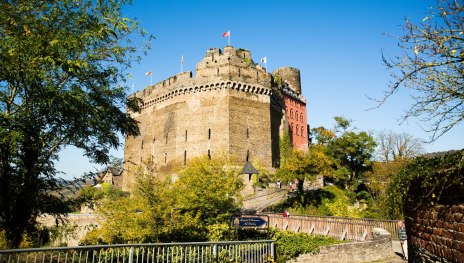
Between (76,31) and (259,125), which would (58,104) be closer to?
(76,31)

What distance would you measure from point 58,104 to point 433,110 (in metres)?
7.72

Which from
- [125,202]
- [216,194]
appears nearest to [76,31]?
[125,202]

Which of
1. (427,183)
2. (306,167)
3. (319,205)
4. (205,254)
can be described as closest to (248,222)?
(205,254)

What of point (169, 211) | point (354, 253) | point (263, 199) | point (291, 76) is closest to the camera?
point (354, 253)

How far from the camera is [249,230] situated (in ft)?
62.0

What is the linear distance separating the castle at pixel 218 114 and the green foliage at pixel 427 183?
98.4ft

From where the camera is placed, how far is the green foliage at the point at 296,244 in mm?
14328

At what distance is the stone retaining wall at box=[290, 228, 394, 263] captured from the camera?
536 inches

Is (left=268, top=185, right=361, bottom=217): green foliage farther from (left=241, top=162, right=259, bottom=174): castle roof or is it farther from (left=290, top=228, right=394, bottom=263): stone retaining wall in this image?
(left=290, top=228, right=394, bottom=263): stone retaining wall

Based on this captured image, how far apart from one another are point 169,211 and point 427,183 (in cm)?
1365

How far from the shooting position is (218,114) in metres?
39.3

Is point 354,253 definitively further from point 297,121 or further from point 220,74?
point 297,121

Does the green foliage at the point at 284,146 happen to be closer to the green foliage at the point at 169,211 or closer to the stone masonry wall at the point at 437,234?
the green foliage at the point at 169,211

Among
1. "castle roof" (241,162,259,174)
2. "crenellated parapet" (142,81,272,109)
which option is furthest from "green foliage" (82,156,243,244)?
"crenellated parapet" (142,81,272,109)
